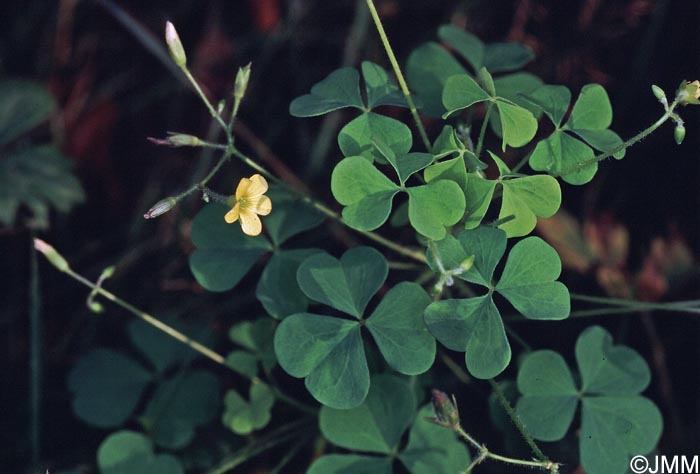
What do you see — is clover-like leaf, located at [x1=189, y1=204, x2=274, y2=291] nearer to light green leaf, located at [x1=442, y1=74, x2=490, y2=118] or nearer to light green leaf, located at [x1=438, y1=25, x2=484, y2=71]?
light green leaf, located at [x1=442, y1=74, x2=490, y2=118]

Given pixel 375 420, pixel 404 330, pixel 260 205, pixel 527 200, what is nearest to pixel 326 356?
pixel 404 330

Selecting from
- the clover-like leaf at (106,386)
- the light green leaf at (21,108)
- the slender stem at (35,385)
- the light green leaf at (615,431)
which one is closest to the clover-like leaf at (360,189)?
the light green leaf at (615,431)

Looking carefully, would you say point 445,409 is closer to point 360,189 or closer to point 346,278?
point 346,278

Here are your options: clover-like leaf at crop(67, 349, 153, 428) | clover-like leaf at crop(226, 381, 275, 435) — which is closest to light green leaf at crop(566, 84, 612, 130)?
clover-like leaf at crop(226, 381, 275, 435)

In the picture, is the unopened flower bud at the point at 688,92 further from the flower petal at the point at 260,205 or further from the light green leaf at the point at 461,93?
the flower petal at the point at 260,205

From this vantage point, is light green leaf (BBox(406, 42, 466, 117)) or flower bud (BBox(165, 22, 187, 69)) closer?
flower bud (BBox(165, 22, 187, 69))

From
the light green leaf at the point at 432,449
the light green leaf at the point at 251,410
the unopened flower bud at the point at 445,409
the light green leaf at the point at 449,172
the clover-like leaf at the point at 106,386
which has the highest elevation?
the light green leaf at the point at 449,172
